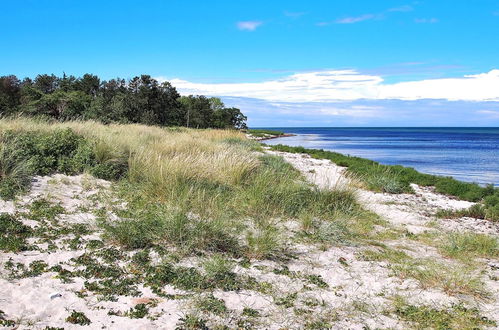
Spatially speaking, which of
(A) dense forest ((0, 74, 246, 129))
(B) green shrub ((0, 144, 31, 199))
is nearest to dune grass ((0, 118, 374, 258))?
(B) green shrub ((0, 144, 31, 199))

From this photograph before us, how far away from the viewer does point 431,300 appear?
4.48 metres

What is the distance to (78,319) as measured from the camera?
369 cm

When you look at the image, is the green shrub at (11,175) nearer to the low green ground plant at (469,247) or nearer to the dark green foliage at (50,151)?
the dark green foliage at (50,151)

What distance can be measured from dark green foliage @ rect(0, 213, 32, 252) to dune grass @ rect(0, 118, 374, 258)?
1019 millimetres

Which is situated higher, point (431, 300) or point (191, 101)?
point (191, 101)

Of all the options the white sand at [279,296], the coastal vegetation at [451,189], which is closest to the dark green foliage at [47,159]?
the white sand at [279,296]

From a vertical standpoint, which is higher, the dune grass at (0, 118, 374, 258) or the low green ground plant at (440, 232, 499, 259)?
the dune grass at (0, 118, 374, 258)

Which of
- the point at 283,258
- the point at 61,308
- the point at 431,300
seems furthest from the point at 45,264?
the point at 431,300

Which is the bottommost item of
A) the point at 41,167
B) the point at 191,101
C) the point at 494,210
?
the point at 494,210

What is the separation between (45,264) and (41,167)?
4.25 meters

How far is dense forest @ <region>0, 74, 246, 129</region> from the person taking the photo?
39.4 metres

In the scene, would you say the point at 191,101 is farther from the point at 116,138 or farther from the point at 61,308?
the point at 61,308

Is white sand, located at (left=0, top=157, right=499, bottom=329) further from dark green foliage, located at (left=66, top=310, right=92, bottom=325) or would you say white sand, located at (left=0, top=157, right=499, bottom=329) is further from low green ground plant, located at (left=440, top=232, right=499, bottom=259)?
low green ground plant, located at (left=440, top=232, right=499, bottom=259)

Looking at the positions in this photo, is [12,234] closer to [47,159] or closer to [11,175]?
[11,175]
